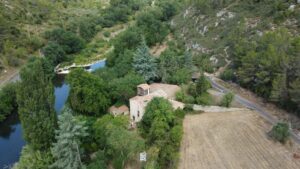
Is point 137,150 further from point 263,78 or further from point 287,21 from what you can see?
point 287,21

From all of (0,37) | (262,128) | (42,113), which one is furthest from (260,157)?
(0,37)

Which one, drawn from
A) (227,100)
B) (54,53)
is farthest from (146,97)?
(54,53)

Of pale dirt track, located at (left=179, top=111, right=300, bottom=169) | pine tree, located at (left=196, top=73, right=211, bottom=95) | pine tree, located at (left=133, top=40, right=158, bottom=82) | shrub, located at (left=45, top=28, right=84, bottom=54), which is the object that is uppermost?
shrub, located at (left=45, top=28, right=84, bottom=54)

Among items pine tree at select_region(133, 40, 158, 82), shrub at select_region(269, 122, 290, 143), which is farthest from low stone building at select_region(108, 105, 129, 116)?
shrub at select_region(269, 122, 290, 143)

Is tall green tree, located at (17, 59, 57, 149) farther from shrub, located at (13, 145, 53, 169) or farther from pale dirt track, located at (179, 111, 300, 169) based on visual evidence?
pale dirt track, located at (179, 111, 300, 169)

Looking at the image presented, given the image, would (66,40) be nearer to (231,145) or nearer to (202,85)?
(202,85)

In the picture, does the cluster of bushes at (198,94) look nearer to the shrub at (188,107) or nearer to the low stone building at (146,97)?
the shrub at (188,107)
